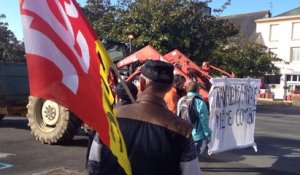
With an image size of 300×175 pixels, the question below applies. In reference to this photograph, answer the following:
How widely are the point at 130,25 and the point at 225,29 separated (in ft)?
19.9

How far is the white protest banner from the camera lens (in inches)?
349

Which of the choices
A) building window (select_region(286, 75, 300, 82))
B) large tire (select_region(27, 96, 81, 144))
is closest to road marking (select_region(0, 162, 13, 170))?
large tire (select_region(27, 96, 81, 144))

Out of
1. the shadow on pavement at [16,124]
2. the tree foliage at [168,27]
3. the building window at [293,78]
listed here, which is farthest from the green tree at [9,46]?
the building window at [293,78]

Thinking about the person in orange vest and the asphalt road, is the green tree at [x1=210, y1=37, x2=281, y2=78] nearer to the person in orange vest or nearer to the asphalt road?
the asphalt road

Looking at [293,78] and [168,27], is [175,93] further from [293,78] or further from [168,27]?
[293,78]

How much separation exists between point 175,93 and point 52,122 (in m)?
3.75

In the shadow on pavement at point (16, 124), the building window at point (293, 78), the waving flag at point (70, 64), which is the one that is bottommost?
the shadow on pavement at point (16, 124)

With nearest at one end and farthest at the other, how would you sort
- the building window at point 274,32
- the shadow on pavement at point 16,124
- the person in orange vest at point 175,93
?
the person in orange vest at point 175,93 → the shadow on pavement at point 16,124 → the building window at point 274,32

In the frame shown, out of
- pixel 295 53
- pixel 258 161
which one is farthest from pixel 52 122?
pixel 295 53

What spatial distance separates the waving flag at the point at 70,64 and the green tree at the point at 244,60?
26.7 m

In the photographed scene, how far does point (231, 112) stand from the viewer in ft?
30.9

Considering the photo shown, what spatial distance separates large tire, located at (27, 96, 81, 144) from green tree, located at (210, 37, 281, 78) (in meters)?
19.5

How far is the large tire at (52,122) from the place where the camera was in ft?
33.9

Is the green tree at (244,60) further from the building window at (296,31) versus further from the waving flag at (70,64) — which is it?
the waving flag at (70,64)
